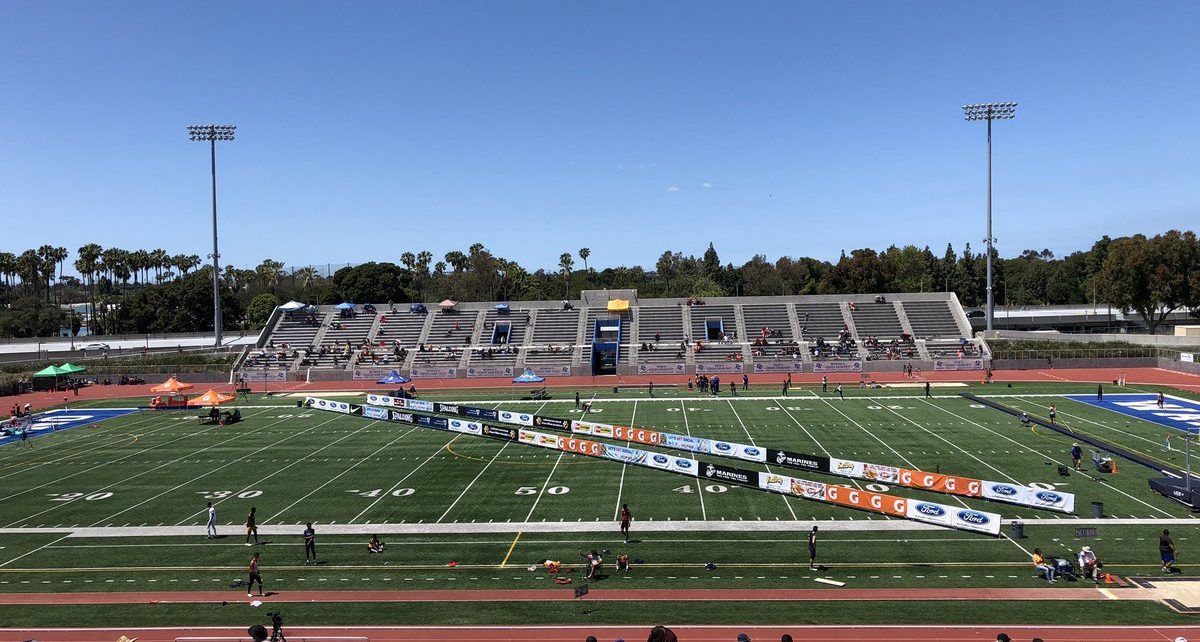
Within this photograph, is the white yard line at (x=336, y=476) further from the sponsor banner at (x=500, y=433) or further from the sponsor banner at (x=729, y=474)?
the sponsor banner at (x=729, y=474)

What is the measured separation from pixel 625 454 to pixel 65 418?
45.0 meters

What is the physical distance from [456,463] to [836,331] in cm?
5531

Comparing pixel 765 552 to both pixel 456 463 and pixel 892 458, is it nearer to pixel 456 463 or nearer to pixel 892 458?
pixel 892 458

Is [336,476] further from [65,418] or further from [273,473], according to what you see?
[65,418]

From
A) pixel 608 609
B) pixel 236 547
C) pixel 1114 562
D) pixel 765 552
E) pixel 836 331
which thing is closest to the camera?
pixel 608 609

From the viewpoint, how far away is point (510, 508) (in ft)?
93.8

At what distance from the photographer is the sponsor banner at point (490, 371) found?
73.7m

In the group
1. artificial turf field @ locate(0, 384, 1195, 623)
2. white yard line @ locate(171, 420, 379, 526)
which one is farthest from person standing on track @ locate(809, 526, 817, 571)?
white yard line @ locate(171, 420, 379, 526)

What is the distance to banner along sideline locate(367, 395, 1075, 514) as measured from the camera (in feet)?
88.9

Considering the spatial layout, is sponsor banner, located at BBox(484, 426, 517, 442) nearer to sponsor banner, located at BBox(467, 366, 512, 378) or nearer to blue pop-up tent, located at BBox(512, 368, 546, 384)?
blue pop-up tent, located at BBox(512, 368, 546, 384)

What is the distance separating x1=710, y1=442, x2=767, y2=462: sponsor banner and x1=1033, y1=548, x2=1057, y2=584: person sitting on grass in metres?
14.0

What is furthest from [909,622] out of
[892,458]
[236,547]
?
[236,547]

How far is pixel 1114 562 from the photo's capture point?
2186cm

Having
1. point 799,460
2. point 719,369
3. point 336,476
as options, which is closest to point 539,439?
point 336,476
